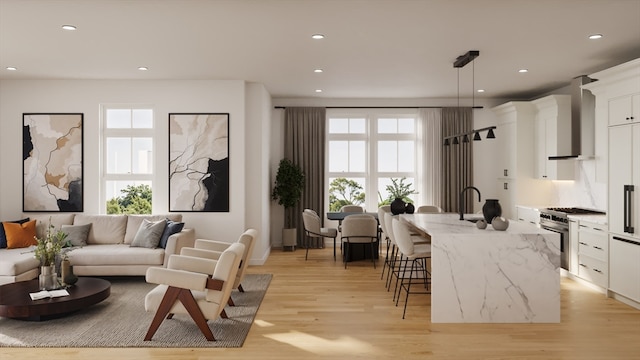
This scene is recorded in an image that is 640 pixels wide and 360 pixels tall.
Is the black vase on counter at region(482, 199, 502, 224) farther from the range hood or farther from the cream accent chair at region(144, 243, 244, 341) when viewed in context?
the cream accent chair at region(144, 243, 244, 341)

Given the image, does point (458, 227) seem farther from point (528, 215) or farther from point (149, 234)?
point (149, 234)

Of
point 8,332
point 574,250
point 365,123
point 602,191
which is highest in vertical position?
point 365,123

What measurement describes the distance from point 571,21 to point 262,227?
16.8 ft

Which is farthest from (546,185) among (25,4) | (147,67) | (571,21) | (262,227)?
(25,4)

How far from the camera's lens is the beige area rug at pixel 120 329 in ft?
13.2

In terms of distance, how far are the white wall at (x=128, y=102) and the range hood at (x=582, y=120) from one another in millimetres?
4746

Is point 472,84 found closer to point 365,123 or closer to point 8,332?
point 365,123

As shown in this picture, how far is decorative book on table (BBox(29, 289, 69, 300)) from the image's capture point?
14.9ft

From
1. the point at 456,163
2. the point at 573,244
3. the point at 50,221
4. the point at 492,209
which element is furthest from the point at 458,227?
the point at 50,221

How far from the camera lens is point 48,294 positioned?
4.59 metres

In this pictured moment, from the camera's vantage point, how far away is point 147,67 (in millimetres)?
6277

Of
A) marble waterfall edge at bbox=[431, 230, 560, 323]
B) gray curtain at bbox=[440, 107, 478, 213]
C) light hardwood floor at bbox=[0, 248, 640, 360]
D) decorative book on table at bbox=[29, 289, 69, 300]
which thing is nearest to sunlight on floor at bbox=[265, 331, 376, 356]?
light hardwood floor at bbox=[0, 248, 640, 360]

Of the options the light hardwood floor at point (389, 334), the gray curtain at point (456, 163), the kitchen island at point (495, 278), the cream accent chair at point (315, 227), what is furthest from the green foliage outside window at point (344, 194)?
the kitchen island at point (495, 278)

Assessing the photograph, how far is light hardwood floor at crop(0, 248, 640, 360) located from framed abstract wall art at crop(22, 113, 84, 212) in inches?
142
